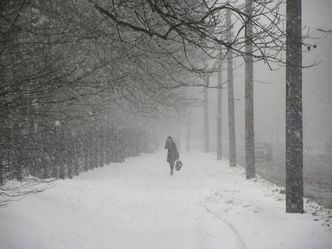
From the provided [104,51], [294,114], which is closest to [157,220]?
[294,114]

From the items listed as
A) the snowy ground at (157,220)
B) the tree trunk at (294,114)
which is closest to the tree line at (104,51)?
the tree trunk at (294,114)

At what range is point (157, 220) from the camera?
436 inches

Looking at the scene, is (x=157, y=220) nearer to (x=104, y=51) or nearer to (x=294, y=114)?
(x=294, y=114)

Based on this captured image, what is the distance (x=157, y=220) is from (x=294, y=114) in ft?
14.2

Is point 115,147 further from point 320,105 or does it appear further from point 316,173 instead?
point 320,105

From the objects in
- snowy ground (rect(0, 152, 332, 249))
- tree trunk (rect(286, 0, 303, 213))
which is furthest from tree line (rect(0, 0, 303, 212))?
snowy ground (rect(0, 152, 332, 249))

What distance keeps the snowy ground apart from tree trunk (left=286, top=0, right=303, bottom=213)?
0.48 metres

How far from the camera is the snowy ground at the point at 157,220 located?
8.02m

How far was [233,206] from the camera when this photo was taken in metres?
11.7

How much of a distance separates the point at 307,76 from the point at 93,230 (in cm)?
6679

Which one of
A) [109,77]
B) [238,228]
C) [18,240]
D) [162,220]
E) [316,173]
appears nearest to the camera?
[18,240]

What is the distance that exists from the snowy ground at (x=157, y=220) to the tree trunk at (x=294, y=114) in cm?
48

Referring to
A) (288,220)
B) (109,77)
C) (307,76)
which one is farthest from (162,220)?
(307,76)

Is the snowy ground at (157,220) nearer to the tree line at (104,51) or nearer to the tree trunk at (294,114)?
the tree trunk at (294,114)
